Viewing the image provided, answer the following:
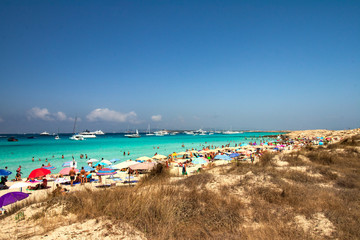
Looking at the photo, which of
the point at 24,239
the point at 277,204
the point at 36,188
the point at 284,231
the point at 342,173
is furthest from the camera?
the point at 36,188

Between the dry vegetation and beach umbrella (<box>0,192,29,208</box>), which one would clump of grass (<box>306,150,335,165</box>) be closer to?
the dry vegetation

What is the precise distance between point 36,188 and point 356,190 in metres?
18.0

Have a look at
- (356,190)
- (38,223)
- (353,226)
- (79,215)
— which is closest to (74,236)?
(79,215)

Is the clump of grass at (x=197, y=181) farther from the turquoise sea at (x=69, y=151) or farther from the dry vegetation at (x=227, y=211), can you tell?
the turquoise sea at (x=69, y=151)

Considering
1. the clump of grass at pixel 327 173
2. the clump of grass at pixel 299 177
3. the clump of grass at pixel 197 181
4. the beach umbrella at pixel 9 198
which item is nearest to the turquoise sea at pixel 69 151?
the beach umbrella at pixel 9 198

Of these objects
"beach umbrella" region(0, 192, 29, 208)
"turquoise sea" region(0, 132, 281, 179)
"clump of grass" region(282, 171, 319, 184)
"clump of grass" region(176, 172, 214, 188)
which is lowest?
"turquoise sea" region(0, 132, 281, 179)

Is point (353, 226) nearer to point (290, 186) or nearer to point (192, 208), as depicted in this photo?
point (290, 186)

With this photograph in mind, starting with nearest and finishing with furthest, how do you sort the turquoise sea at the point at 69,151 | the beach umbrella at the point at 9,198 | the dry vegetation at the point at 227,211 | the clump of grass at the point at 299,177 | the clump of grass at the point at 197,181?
the dry vegetation at the point at 227,211
the beach umbrella at the point at 9,198
the clump of grass at the point at 197,181
the clump of grass at the point at 299,177
the turquoise sea at the point at 69,151

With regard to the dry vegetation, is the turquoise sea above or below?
below

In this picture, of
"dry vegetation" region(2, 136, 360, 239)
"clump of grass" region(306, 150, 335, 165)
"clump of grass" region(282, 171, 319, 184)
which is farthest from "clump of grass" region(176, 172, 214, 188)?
"clump of grass" region(306, 150, 335, 165)

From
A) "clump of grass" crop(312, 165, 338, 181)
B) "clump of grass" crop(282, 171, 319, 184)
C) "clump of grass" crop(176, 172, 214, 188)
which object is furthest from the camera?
"clump of grass" crop(312, 165, 338, 181)

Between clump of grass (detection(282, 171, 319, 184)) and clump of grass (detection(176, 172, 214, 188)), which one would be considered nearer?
clump of grass (detection(176, 172, 214, 188))

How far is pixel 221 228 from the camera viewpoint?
5043 mm

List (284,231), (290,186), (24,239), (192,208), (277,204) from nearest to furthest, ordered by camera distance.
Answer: (24,239), (284,231), (192,208), (277,204), (290,186)
